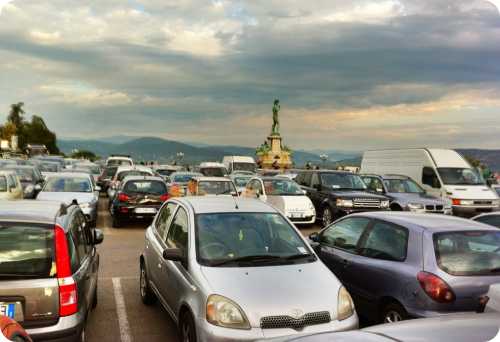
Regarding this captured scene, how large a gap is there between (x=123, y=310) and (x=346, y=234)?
3.17 metres

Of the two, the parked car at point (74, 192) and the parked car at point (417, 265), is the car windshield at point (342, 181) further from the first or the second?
the parked car at point (417, 265)

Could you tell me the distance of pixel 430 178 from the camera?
19344 mm

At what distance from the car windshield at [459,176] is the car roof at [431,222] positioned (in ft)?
44.1

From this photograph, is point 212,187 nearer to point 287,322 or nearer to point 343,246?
point 343,246

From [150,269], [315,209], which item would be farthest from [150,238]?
[315,209]

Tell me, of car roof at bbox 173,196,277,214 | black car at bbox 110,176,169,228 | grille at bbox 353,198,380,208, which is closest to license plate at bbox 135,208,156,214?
black car at bbox 110,176,169,228

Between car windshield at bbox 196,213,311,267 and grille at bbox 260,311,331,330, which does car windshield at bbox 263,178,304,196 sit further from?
grille at bbox 260,311,331,330

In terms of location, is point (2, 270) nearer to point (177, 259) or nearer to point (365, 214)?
point (177, 259)

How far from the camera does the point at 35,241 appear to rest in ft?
14.7

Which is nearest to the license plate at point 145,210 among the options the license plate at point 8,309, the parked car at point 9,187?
the parked car at point 9,187

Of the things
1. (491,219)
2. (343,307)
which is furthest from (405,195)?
(343,307)

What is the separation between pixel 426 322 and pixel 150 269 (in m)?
4.45

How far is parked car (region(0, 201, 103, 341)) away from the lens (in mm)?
4133

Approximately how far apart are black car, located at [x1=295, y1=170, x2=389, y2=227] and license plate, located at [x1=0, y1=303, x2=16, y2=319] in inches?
469
